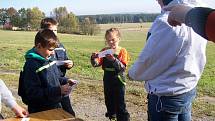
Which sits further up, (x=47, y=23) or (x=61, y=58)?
(x=47, y=23)

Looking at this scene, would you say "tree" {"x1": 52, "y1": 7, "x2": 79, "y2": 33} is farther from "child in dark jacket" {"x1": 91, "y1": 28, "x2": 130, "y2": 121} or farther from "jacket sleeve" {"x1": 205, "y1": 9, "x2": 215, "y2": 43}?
"jacket sleeve" {"x1": 205, "y1": 9, "x2": 215, "y2": 43}

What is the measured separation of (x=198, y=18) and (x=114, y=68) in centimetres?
422

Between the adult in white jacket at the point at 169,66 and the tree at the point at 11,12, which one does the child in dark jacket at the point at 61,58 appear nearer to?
the adult in white jacket at the point at 169,66

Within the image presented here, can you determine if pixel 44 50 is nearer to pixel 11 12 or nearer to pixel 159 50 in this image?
pixel 159 50

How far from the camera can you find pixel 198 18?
201 cm

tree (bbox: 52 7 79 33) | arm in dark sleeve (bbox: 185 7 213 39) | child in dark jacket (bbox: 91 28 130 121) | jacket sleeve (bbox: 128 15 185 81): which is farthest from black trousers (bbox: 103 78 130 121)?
tree (bbox: 52 7 79 33)

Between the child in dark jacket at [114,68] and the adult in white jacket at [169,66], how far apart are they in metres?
2.56

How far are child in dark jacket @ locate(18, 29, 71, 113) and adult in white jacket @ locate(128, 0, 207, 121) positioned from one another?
123 cm

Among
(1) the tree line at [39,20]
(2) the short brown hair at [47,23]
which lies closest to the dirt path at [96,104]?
(2) the short brown hair at [47,23]

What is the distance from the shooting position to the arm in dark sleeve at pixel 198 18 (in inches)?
77.3

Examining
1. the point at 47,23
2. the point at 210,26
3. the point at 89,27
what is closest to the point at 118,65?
the point at 47,23

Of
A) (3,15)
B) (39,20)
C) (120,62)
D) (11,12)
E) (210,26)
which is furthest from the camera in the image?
(11,12)

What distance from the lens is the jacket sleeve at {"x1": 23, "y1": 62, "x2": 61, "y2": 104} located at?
438 centimetres

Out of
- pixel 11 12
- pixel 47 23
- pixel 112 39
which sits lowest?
pixel 11 12
